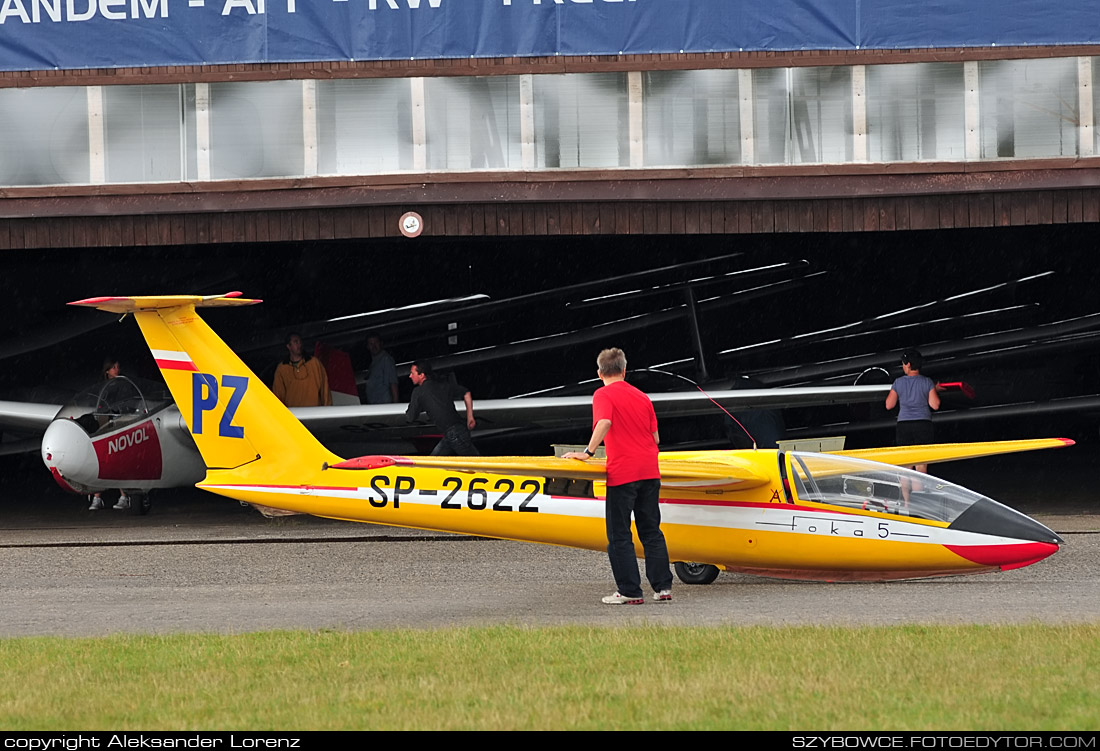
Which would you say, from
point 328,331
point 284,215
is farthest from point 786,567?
point 328,331

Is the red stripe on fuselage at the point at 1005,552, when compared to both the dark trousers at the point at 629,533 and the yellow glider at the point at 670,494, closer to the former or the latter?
Result: the yellow glider at the point at 670,494

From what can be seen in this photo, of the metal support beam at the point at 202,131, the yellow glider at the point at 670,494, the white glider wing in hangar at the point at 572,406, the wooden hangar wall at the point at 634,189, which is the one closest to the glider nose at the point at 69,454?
the wooden hangar wall at the point at 634,189

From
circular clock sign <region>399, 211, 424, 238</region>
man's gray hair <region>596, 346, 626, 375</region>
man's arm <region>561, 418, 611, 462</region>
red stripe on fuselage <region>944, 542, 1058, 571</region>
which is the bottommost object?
red stripe on fuselage <region>944, 542, 1058, 571</region>

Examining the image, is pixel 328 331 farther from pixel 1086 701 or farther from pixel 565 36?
pixel 1086 701

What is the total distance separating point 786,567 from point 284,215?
8.48 m

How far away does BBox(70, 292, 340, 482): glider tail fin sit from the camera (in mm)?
11148

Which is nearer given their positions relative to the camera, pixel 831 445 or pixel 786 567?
pixel 786 567

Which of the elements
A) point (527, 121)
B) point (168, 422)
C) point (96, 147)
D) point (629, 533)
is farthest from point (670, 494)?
point (96, 147)

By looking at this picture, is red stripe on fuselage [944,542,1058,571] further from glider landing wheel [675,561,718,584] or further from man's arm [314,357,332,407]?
man's arm [314,357,332,407]

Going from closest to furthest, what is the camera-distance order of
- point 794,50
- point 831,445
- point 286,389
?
point 831,445
point 794,50
point 286,389

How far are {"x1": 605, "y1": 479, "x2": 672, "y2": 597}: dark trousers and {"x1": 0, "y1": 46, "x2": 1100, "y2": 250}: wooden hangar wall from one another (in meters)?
6.83

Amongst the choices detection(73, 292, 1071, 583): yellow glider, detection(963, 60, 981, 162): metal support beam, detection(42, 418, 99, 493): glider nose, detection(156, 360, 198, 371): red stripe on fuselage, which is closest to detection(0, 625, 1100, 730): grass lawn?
detection(73, 292, 1071, 583): yellow glider

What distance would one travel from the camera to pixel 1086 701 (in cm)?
561

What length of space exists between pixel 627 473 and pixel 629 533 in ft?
1.44
